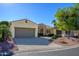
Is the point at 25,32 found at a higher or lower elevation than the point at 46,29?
lower

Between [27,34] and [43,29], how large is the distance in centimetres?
71

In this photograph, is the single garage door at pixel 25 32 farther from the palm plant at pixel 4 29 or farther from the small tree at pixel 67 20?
the small tree at pixel 67 20

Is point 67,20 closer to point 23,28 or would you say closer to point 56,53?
point 56,53

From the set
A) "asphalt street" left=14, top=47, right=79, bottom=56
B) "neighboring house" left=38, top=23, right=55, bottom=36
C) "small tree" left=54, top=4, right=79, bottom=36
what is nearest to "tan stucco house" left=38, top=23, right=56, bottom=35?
"neighboring house" left=38, top=23, right=55, bottom=36

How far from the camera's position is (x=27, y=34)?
946 centimetres

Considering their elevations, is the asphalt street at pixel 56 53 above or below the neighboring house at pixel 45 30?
below

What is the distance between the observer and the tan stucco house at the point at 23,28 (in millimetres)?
9023

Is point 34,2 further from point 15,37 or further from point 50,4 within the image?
point 15,37

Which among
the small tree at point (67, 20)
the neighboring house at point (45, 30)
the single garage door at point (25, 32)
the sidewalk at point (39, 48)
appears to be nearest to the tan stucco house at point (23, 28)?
the single garage door at point (25, 32)

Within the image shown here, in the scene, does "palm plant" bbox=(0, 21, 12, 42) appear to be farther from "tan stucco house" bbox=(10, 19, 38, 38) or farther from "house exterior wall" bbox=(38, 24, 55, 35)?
"house exterior wall" bbox=(38, 24, 55, 35)

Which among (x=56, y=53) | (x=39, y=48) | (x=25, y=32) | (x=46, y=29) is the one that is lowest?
(x=56, y=53)

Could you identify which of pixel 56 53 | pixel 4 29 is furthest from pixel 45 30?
pixel 4 29

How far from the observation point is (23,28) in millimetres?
9312

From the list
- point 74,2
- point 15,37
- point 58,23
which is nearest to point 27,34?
point 15,37
